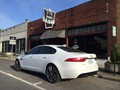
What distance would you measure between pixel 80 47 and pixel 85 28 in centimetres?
198

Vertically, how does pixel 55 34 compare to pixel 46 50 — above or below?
above

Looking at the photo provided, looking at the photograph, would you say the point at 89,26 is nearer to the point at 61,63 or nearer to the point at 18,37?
the point at 61,63

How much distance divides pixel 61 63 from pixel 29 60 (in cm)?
275

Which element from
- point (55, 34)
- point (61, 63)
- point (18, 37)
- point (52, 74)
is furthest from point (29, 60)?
point (18, 37)

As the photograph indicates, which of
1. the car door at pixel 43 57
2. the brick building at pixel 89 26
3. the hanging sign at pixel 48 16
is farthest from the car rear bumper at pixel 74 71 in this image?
the hanging sign at pixel 48 16

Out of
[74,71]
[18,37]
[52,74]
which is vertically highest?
[18,37]

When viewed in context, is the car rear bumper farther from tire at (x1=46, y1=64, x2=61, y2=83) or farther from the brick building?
the brick building

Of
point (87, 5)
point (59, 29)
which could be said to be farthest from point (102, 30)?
point (59, 29)

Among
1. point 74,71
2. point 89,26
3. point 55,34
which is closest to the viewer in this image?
point 74,71

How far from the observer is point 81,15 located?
60.2 feet

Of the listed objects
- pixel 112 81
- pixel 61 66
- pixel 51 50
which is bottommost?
pixel 112 81

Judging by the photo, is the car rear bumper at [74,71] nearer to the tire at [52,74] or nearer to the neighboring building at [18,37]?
the tire at [52,74]

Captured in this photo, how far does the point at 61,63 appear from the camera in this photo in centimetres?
821

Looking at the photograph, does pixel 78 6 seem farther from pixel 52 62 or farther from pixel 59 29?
pixel 52 62
